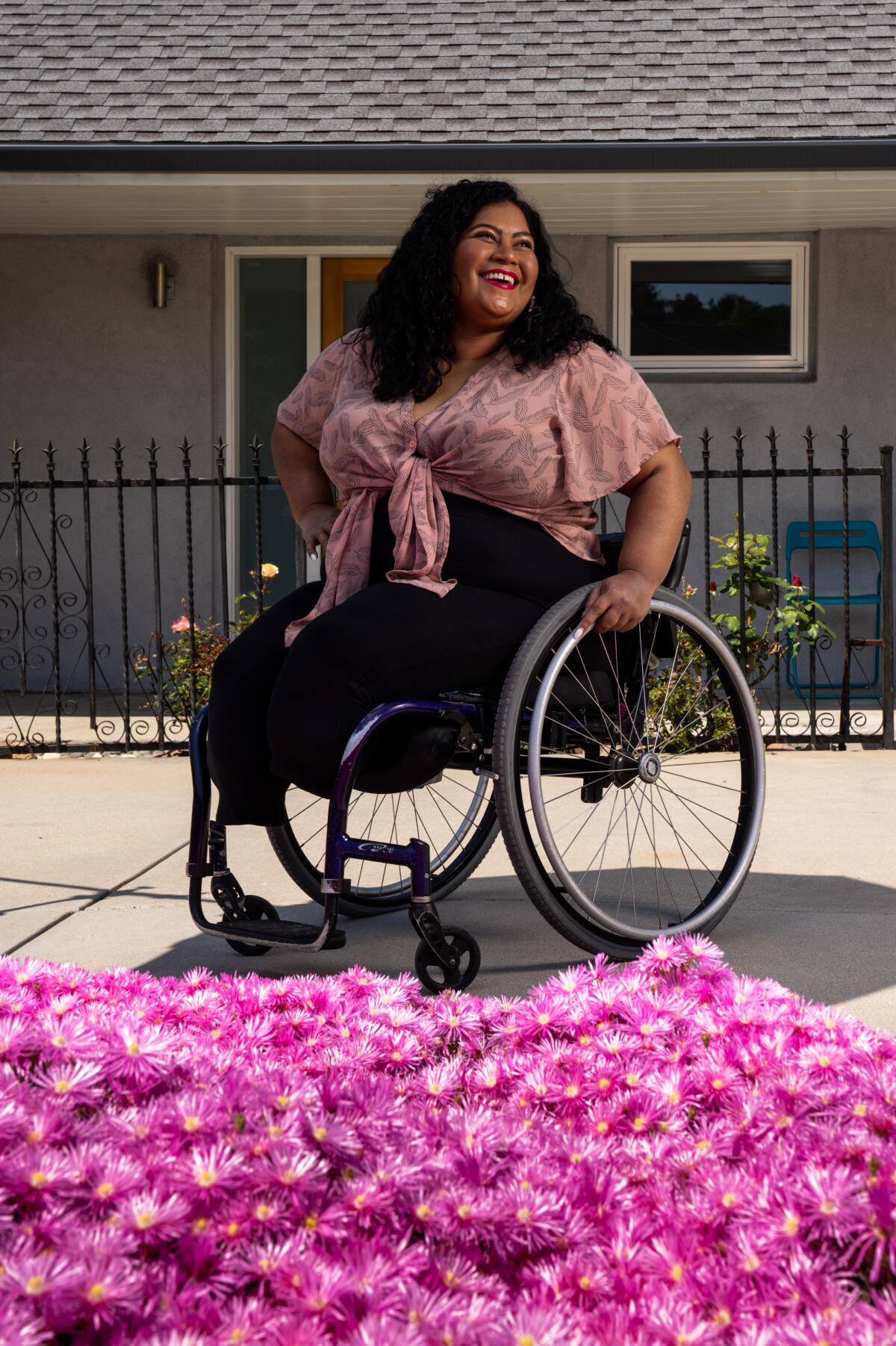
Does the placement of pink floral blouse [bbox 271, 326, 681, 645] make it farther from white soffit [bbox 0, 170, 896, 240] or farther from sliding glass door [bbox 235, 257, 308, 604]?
sliding glass door [bbox 235, 257, 308, 604]

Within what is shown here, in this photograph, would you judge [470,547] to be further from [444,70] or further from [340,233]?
[340,233]

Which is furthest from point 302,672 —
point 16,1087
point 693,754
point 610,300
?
point 610,300

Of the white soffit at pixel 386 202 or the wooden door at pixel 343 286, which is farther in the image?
the wooden door at pixel 343 286

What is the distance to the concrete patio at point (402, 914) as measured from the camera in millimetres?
2869

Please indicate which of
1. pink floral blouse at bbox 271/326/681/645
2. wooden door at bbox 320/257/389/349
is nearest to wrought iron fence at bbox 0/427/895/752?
wooden door at bbox 320/257/389/349

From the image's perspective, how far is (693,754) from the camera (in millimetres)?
6086

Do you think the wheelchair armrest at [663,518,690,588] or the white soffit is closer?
the wheelchair armrest at [663,518,690,588]

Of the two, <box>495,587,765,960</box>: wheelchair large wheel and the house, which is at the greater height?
the house

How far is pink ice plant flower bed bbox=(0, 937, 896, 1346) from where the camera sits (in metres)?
1.14

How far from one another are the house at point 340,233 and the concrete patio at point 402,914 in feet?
10.5

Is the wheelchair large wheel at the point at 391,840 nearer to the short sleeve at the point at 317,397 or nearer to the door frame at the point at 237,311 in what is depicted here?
the short sleeve at the point at 317,397

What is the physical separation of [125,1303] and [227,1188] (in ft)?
0.57

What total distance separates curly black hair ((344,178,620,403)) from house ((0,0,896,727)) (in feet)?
14.0

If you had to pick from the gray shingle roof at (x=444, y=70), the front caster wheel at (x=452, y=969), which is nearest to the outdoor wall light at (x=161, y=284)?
the gray shingle roof at (x=444, y=70)
